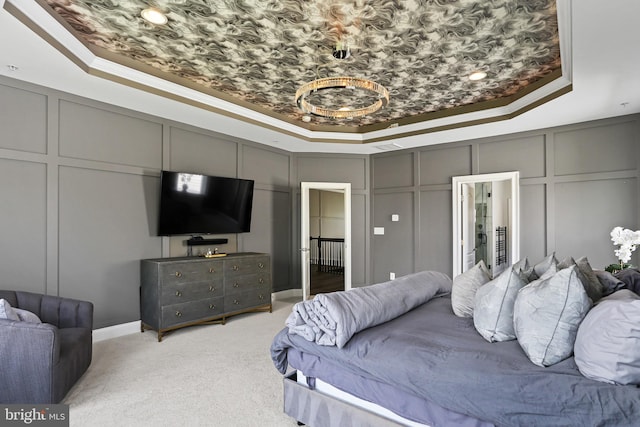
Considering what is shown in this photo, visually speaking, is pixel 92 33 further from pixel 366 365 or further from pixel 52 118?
pixel 366 365

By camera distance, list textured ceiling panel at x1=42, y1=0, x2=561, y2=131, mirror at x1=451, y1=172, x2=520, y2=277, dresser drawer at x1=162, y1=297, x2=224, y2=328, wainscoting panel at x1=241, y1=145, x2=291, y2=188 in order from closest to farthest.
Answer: textured ceiling panel at x1=42, y1=0, x2=561, y2=131
dresser drawer at x1=162, y1=297, x2=224, y2=328
mirror at x1=451, y1=172, x2=520, y2=277
wainscoting panel at x1=241, y1=145, x2=291, y2=188

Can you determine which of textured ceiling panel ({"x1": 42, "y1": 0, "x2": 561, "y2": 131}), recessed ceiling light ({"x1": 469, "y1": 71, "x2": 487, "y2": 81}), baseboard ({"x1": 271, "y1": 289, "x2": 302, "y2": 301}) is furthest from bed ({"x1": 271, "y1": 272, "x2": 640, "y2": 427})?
baseboard ({"x1": 271, "y1": 289, "x2": 302, "y2": 301})

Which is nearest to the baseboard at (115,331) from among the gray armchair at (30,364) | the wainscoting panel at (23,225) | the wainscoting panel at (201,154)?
the wainscoting panel at (23,225)

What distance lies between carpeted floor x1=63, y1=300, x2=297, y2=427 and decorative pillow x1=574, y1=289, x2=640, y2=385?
1693mm

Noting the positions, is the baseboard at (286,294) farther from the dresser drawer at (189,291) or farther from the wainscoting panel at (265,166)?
the wainscoting panel at (265,166)

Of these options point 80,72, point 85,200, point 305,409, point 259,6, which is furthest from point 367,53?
point 85,200

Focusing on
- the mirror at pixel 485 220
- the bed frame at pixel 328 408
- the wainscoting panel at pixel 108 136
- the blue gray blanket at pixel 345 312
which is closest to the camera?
the bed frame at pixel 328 408

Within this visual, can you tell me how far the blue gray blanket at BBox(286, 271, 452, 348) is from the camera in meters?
1.90

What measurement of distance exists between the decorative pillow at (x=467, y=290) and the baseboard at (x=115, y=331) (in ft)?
11.7

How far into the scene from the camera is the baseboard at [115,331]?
373 centimetres

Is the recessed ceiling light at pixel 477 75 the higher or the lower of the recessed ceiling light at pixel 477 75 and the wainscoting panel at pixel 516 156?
the higher

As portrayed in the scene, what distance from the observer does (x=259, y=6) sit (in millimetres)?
2609

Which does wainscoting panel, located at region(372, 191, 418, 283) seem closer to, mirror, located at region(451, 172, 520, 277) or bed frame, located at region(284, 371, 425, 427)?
mirror, located at region(451, 172, 520, 277)

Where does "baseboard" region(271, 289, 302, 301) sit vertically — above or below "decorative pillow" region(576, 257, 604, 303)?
below
